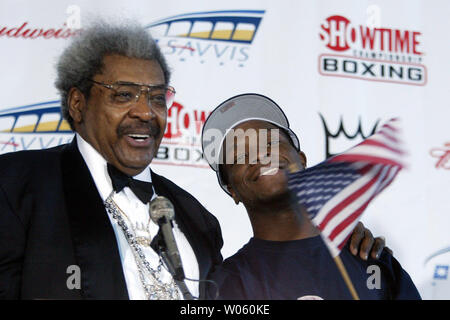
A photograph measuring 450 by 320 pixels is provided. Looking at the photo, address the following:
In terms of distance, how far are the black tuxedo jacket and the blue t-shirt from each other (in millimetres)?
126

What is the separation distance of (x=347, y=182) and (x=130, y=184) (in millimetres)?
696

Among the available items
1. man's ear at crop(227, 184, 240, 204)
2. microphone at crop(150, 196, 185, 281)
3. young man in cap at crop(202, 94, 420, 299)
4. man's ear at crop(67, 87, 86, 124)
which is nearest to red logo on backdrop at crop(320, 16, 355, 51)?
young man in cap at crop(202, 94, 420, 299)

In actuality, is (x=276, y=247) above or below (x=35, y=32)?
below

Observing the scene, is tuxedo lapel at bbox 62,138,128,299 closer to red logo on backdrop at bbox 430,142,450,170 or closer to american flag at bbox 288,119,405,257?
american flag at bbox 288,119,405,257

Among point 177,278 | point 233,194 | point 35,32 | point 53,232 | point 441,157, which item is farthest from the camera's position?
point 441,157

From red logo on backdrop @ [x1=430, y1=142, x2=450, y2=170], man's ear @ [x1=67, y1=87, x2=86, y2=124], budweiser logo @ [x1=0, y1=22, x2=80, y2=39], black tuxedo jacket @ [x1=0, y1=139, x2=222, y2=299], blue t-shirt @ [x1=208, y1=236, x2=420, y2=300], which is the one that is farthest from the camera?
red logo on backdrop @ [x1=430, y1=142, x2=450, y2=170]

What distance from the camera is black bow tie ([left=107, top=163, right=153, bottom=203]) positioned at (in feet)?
6.42

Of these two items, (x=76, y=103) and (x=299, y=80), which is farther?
(x=299, y=80)

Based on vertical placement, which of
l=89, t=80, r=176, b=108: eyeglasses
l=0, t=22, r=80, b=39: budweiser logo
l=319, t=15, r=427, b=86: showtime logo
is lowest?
l=89, t=80, r=176, b=108: eyeglasses

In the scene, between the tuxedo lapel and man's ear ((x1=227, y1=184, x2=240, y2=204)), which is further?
man's ear ((x1=227, y1=184, x2=240, y2=204))

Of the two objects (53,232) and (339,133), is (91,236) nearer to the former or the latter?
(53,232)

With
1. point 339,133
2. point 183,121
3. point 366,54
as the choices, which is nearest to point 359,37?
point 366,54

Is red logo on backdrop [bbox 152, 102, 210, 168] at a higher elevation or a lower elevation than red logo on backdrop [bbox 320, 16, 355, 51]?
lower

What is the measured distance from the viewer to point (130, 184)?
1996 millimetres
